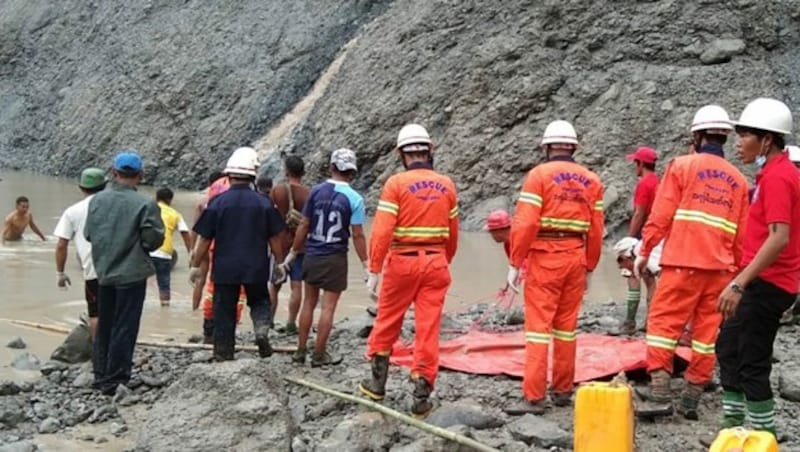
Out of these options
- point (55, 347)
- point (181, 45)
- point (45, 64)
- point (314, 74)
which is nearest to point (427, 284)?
point (55, 347)

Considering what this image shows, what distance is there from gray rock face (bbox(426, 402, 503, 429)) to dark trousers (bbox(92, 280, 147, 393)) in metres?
2.43

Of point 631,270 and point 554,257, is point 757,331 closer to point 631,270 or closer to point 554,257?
point 554,257

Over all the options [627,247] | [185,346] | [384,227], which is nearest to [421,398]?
[384,227]

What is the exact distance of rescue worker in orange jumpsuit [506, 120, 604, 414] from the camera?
6715mm

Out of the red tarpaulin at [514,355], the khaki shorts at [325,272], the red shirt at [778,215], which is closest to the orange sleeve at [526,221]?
the red tarpaulin at [514,355]

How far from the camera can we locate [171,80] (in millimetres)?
30688

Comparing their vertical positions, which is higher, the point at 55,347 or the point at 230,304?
the point at 230,304

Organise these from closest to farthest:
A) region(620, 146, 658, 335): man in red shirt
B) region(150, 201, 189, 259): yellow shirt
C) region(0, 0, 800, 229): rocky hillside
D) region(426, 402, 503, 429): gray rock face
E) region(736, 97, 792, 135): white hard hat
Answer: region(736, 97, 792, 135): white hard hat < region(426, 402, 503, 429): gray rock face < region(620, 146, 658, 335): man in red shirt < region(150, 201, 189, 259): yellow shirt < region(0, 0, 800, 229): rocky hillside

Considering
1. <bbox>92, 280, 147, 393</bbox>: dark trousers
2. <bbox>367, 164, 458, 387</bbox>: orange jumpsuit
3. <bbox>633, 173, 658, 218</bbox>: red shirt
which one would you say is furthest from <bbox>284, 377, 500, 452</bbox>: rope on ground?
<bbox>633, 173, 658, 218</bbox>: red shirt

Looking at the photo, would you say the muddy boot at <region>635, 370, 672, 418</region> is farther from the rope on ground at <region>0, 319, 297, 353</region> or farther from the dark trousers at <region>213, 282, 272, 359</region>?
the rope on ground at <region>0, 319, 297, 353</region>

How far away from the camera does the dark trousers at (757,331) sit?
5586mm

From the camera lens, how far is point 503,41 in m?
22.1

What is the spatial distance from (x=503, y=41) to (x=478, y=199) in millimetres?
3845

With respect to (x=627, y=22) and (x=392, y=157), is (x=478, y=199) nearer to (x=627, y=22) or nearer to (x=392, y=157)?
(x=392, y=157)
